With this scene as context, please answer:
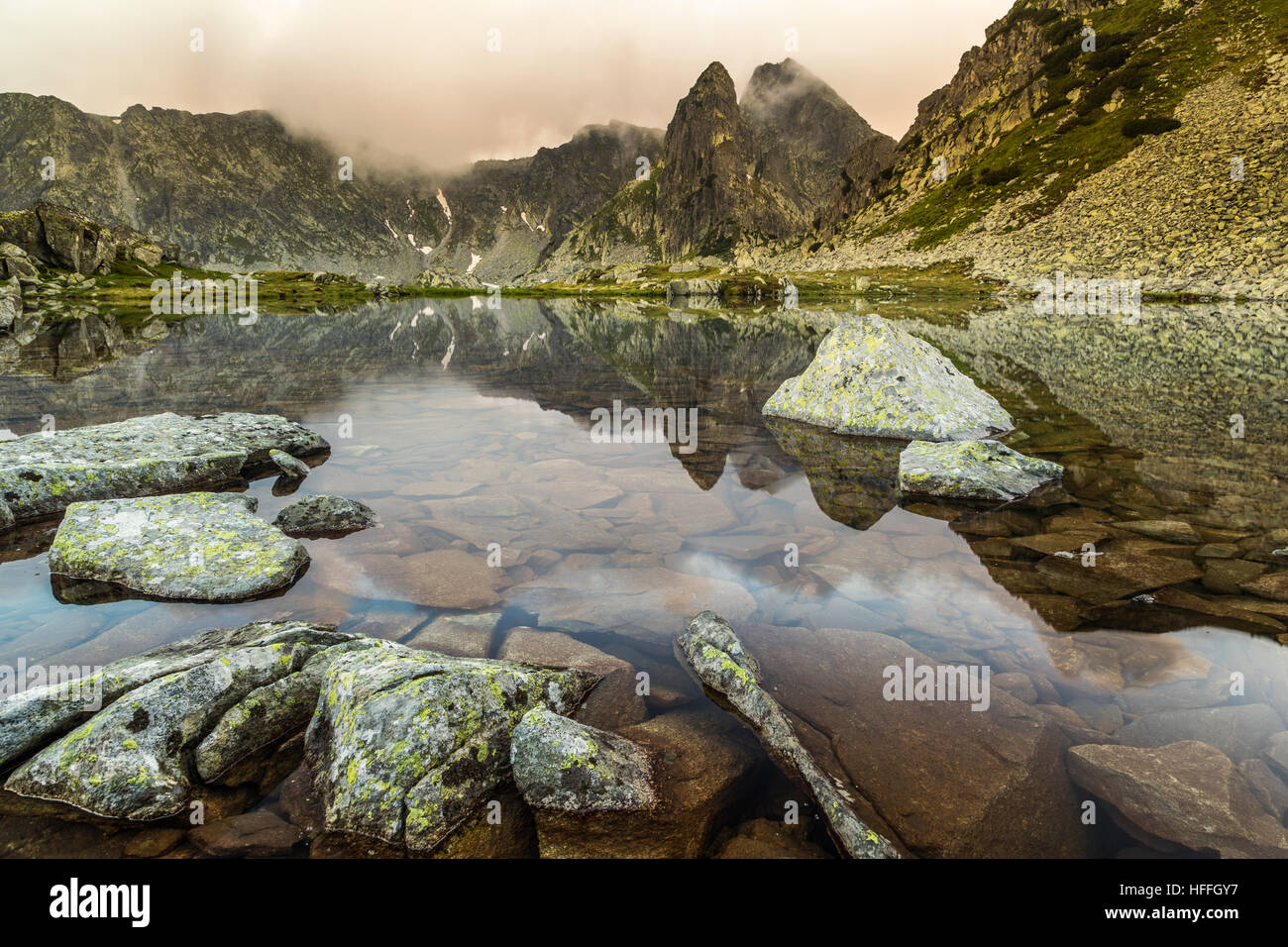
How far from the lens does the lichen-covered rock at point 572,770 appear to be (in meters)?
5.25

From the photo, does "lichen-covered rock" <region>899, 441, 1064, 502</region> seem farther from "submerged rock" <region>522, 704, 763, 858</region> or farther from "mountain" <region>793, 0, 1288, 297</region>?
"mountain" <region>793, 0, 1288, 297</region>

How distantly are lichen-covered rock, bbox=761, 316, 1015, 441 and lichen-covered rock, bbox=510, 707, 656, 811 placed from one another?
15.2 metres

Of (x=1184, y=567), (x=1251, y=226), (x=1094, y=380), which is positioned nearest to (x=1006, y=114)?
(x=1251, y=226)

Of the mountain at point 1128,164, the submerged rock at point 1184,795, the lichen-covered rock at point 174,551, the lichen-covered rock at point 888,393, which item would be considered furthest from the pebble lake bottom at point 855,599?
the mountain at point 1128,164

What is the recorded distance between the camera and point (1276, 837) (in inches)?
187

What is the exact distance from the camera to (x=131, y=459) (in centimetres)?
1297

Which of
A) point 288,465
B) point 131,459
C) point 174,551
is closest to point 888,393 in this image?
point 288,465

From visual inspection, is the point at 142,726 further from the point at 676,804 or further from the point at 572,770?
the point at 676,804

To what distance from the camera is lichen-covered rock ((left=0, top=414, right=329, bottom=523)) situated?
38.2 feet

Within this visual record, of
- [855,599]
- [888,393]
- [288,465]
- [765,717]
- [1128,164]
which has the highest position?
[1128,164]

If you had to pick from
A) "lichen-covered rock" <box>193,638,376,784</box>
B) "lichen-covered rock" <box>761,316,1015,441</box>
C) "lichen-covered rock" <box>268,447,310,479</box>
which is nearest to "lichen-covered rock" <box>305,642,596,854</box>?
"lichen-covered rock" <box>193,638,376,784</box>

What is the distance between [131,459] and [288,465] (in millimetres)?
2957

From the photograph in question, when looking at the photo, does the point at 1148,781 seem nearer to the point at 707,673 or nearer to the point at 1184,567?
the point at 707,673

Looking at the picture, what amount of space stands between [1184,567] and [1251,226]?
355 ft
